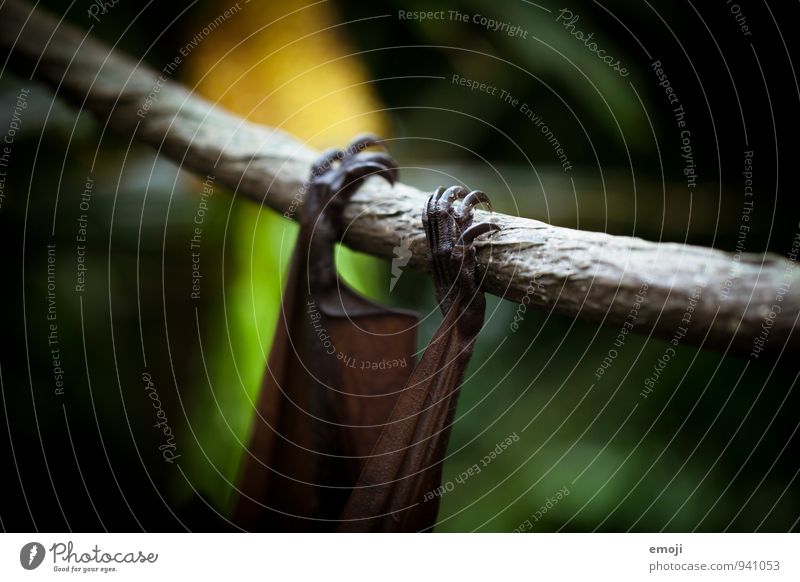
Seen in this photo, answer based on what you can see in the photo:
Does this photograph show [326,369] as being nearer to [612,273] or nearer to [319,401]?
[319,401]

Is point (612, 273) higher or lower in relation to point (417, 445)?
higher

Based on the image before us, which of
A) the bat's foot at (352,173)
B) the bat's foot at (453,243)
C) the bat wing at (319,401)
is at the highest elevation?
the bat's foot at (352,173)

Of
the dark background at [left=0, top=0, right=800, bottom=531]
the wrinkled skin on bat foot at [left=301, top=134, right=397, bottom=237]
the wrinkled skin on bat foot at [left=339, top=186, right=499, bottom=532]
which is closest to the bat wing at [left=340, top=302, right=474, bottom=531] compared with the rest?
the wrinkled skin on bat foot at [left=339, top=186, right=499, bottom=532]

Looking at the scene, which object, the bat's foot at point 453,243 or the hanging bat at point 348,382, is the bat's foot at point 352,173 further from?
the bat's foot at point 453,243

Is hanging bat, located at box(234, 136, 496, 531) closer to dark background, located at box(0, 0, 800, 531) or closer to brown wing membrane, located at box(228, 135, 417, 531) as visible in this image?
brown wing membrane, located at box(228, 135, 417, 531)

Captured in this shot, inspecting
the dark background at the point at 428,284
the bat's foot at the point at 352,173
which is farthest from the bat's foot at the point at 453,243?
the dark background at the point at 428,284

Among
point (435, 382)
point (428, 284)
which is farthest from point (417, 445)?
point (428, 284)

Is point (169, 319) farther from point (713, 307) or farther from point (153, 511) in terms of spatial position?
point (713, 307)

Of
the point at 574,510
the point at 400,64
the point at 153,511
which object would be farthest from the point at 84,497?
the point at 400,64
